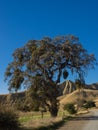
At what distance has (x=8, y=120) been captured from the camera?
1872cm

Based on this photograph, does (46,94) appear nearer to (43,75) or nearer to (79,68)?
(43,75)

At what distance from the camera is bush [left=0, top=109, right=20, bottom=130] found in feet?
60.4

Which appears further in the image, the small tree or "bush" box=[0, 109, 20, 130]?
the small tree

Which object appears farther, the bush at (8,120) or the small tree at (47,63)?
the small tree at (47,63)

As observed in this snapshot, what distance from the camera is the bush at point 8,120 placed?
1841 cm

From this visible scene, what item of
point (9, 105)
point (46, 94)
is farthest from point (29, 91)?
point (9, 105)

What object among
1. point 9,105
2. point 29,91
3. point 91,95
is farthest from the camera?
point 91,95

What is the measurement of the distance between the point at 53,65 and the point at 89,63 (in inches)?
200

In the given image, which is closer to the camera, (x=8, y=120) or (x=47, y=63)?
(x=8, y=120)

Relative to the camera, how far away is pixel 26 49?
4431 centimetres

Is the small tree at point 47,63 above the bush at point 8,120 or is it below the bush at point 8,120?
above

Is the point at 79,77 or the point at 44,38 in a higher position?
the point at 44,38

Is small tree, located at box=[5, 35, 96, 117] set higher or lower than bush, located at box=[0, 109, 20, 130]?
higher

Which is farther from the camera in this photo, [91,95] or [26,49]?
[91,95]
